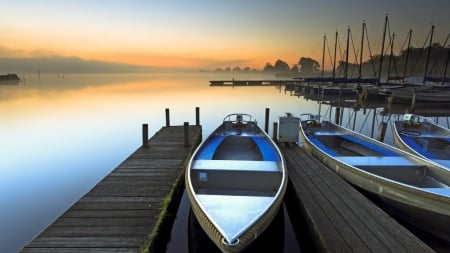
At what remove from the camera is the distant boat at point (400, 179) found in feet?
18.3

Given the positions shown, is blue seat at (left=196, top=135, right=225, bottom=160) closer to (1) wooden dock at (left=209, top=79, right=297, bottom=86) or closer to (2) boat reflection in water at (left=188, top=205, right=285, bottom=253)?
(2) boat reflection in water at (left=188, top=205, right=285, bottom=253)

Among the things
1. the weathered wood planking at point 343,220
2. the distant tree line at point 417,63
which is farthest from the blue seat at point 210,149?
the distant tree line at point 417,63

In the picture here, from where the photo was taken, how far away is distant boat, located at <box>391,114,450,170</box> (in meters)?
9.82

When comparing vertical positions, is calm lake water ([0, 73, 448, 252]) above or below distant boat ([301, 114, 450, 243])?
below

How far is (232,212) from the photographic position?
457 cm

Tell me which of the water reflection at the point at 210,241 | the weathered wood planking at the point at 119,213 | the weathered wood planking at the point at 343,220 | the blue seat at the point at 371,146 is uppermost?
the blue seat at the point at 371,146

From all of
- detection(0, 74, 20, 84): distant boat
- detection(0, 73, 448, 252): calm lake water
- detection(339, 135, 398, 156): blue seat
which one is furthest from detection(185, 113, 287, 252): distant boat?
detection(0, 74, 20, 84): distant boat

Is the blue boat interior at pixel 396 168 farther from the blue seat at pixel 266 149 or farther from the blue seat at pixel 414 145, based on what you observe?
the blue seat at pixel 266 149

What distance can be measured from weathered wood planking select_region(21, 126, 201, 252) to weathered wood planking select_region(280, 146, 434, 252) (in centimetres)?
327

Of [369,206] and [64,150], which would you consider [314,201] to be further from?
[64,150]

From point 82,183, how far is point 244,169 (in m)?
7.51

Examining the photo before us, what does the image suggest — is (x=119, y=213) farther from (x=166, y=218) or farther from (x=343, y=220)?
(x=343, y=220)

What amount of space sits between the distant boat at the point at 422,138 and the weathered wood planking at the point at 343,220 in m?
4.53

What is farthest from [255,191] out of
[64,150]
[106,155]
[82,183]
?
[64,150]
